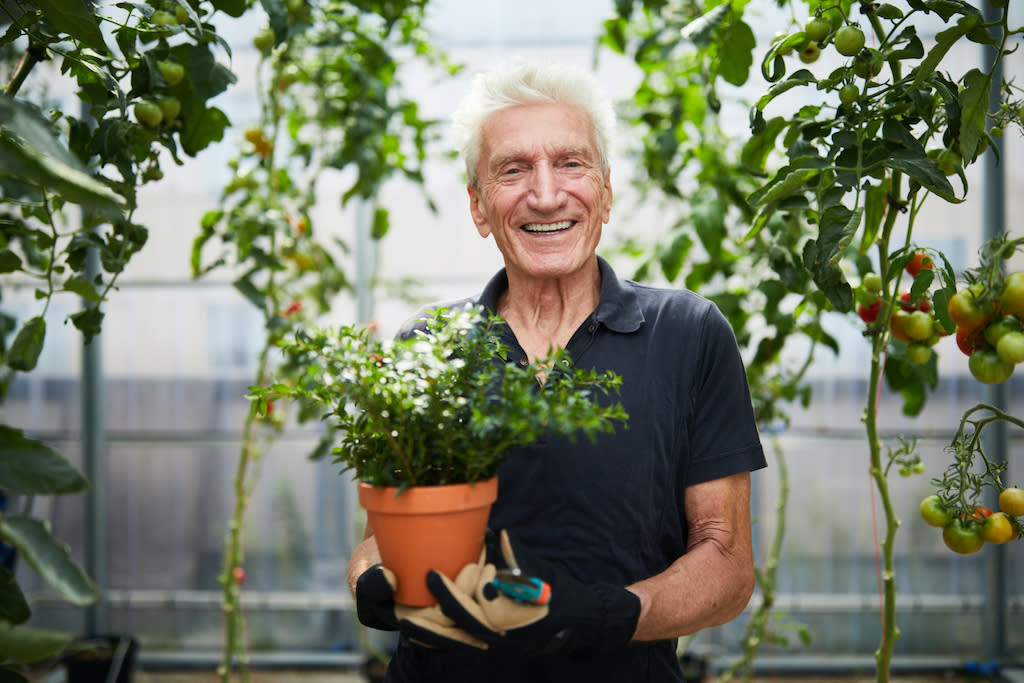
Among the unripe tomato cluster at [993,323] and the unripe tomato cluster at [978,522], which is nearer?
the unripe tomato cluster at [993,323]

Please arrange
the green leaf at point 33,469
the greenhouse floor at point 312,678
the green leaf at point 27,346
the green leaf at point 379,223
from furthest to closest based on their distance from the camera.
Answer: the greenhouse floor at point 312,678 < the green leaf at point 379,223 < the green leaf at point 27,346 < the green leaf at point 33,469

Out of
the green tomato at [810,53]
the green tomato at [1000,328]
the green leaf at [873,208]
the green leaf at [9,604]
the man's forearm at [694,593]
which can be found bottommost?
the man's forearm at [694,593]

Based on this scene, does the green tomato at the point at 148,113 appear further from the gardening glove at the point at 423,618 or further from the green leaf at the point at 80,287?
the gardening glove at the point at 423,618

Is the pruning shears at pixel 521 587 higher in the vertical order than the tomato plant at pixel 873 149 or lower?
lower

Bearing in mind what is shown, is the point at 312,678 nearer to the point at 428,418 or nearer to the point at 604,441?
the point at 604,441

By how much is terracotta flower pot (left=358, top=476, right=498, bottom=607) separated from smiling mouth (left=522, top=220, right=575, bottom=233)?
0.45m

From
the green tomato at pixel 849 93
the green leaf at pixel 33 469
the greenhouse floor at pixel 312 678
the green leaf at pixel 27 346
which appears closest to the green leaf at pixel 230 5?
the green leaf at pixel 27 346

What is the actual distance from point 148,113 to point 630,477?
2.79 ft

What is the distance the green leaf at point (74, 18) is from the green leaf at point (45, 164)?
307 mm

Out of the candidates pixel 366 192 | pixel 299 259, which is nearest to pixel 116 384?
pixel 299 259

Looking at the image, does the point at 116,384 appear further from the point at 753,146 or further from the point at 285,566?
the point at 753,146

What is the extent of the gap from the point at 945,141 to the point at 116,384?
3005 mm

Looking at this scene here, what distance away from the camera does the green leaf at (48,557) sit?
52cm

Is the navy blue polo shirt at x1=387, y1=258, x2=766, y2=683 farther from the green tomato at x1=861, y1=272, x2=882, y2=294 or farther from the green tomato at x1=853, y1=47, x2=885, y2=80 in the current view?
the green tomato at x1=853, y1=47, x2=885, y2=80
